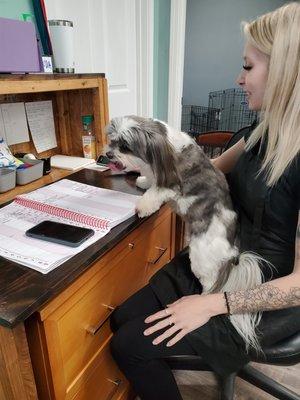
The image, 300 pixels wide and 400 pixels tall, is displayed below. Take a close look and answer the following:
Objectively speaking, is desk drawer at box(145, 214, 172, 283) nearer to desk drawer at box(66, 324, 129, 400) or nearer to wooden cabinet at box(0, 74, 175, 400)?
wooden cabinet at box(0, 74, 175, 400)

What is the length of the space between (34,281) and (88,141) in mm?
932

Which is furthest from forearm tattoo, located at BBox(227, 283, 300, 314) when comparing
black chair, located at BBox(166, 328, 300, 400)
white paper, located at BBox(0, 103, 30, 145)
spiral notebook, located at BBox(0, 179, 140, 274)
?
white paper, located at BBox(0, 103, 30, 145)

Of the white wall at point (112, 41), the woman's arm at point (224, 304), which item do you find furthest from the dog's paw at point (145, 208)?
the white wall at point (112, 41)

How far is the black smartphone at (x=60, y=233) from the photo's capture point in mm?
740

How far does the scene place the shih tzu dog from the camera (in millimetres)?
922

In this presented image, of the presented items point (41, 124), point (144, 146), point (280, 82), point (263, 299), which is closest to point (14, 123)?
point (41, 124)

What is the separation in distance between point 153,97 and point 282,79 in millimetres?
1513

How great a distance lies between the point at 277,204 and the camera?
2.60 ft

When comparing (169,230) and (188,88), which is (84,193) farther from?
(188,88)

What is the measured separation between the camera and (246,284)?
87cm

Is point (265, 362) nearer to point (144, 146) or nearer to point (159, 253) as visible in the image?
point (159, 253)

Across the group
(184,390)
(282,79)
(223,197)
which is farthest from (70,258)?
(184,390)

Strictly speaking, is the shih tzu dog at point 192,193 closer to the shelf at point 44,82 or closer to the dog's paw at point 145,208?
the dog's paw at point 145,208

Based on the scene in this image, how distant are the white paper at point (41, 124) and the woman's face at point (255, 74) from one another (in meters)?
0.89
